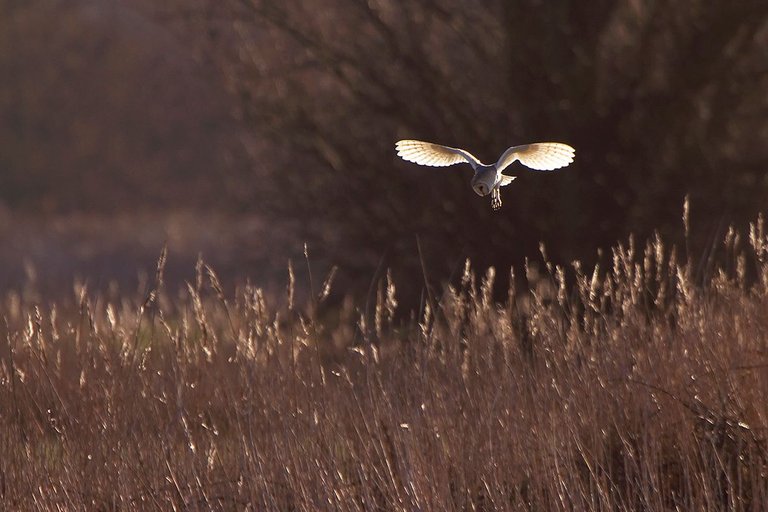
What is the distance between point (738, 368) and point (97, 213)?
1052 inches

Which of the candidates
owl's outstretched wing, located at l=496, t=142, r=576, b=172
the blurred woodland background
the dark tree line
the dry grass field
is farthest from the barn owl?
the dark tree line

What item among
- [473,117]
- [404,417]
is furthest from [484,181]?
[473,117]

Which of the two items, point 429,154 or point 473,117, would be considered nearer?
point 429,154

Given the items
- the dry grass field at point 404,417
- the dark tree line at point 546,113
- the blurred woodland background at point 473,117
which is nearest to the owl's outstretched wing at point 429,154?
the dry grass field at point 404,417

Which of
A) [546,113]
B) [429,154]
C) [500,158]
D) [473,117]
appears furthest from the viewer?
[473,117]

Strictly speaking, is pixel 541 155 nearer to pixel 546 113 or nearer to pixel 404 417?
pixel 404 417

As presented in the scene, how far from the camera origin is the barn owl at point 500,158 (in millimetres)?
3619

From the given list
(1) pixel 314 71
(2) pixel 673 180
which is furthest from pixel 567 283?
(1) pixel 314 71

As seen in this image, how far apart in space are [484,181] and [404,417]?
1406 millimetres

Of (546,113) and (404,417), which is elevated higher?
(546,113)

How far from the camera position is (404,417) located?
461 centimetres

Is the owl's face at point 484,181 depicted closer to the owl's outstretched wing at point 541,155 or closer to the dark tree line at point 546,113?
the owl's outstretched wing at point 541,155

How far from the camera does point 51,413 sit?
16.2 ft

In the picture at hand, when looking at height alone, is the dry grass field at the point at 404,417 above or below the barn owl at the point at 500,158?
below
